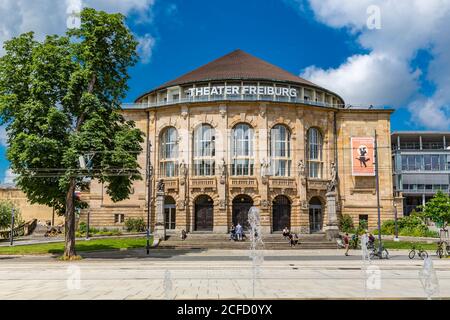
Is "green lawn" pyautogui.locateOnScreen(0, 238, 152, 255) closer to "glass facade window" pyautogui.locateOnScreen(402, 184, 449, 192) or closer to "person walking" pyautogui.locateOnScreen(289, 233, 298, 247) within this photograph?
"person walking" pyautogui.locateOnScreen(289, 233, 298, 247)

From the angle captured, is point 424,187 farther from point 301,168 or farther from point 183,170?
point 183,170

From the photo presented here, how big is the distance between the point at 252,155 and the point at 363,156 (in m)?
14.7

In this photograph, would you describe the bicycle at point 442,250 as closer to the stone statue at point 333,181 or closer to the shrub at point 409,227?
the shrub at point 409,227

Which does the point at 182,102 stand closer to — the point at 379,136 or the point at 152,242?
the point at 152,242

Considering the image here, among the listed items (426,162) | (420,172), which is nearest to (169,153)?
(420,172)

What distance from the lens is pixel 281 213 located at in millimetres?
51656

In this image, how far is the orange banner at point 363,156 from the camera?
5528 cm

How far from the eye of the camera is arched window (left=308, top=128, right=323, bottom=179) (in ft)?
176

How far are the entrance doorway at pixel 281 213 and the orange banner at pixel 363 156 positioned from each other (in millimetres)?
10221

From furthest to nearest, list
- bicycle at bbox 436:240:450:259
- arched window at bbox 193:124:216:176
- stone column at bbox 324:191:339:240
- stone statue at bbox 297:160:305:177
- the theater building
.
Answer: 1. arched window at bbox 193:124:216:176
2. stone statue at bbox 297:160:305:177
3. the theater building
4. stone column at bbox 324:191:339:240
5. bicycle at bbox 436:240:450:259

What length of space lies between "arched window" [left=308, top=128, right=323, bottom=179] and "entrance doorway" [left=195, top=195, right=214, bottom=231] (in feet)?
41.4

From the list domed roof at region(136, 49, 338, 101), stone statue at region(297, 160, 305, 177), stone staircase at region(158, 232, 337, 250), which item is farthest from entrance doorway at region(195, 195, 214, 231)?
domed roof at region(136, 49, 338, 101)

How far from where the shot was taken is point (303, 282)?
634 inches
